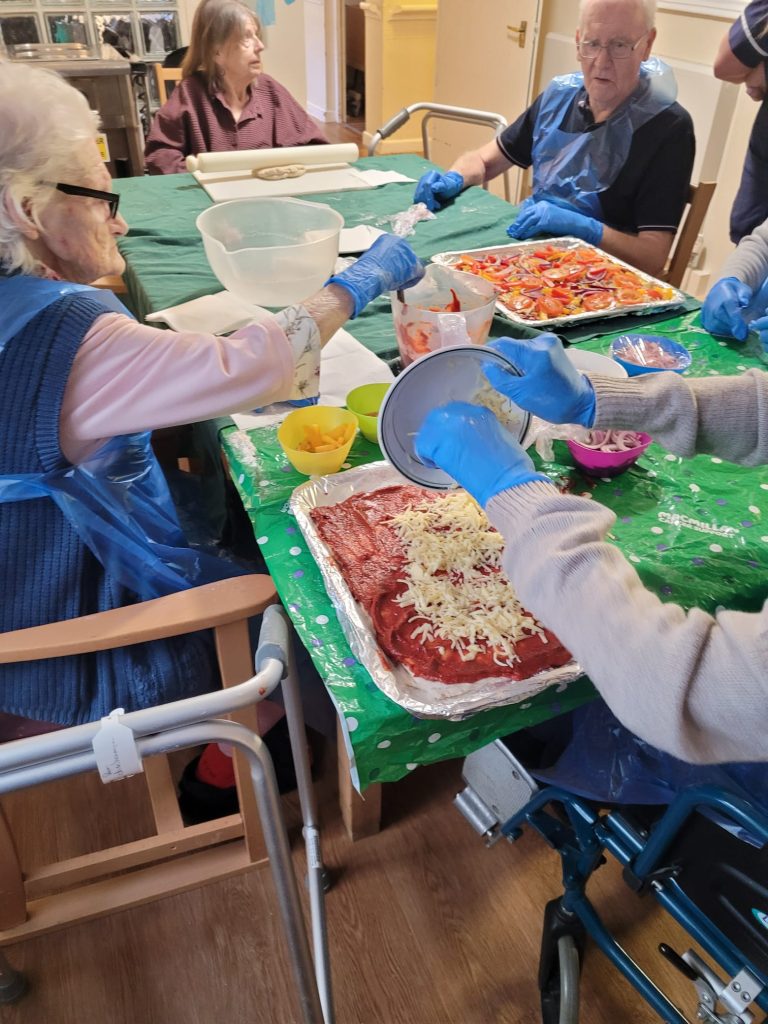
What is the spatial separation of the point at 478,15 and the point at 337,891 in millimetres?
4423

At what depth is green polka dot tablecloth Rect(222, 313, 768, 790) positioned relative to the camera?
0.80 metres

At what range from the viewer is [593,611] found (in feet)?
2.31

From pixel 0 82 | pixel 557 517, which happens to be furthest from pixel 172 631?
pixel 0 82

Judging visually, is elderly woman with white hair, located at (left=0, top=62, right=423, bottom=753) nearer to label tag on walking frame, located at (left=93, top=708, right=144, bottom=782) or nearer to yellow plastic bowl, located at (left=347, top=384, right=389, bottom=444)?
yellow plastic bowl, located at (left=347, top=384, right=389, bottom=444)

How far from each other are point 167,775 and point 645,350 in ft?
4.03

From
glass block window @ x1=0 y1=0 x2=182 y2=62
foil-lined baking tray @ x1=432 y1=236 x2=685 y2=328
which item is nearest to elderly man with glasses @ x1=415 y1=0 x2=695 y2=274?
foil-lined baking tray @ x1=432 y1=236 x2=685 y2=328

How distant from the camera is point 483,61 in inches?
161

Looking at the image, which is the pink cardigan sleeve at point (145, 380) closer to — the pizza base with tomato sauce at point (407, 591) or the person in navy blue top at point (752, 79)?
the pizza base with tomato sauce at point (407, 591)

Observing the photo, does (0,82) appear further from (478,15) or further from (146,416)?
(478,15)

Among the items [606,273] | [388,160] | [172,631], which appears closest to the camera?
[172,631]

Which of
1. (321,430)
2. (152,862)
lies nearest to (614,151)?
(321,430)

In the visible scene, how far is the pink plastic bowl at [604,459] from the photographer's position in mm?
1084

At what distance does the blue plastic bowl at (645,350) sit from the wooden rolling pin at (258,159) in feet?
4.61

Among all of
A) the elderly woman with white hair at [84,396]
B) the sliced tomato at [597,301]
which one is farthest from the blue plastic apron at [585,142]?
the elderly woman with white hair at [84,396]
